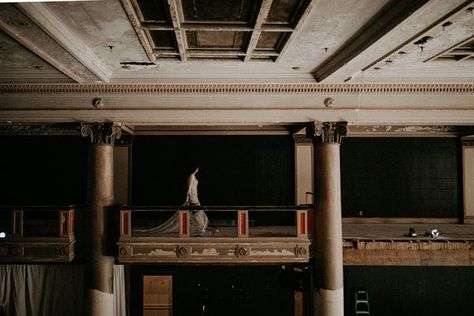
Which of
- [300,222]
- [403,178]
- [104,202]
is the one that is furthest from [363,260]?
[104,202]

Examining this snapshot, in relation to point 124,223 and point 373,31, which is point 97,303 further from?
point 373,31

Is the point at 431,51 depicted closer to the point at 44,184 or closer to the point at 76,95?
the point at 76,95

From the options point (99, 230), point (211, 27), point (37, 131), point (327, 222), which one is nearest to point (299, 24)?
point (211, 27)

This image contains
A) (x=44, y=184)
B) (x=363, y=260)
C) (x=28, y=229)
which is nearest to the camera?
(x=363, y=260)

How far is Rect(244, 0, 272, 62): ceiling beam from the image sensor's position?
15.9 feet

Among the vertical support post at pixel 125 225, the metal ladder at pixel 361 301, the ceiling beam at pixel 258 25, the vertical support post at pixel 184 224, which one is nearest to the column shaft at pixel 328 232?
the vertical support post at pixel 184 224

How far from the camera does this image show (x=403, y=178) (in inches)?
551

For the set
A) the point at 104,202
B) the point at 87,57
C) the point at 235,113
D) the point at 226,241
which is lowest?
the point at 226,241

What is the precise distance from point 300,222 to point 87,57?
19.3 feet

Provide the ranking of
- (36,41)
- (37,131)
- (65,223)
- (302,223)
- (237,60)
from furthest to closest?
(37,131) < (65,223) < (302,223) < (237,60) < (36,41)

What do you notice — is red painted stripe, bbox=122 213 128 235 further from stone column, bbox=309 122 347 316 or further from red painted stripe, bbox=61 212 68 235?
stone column, bbox=309 122 347 316

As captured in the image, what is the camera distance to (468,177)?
1391 cm

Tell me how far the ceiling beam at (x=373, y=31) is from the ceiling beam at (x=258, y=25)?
4.79 feet

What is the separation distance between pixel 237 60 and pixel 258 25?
1963 millimetres
